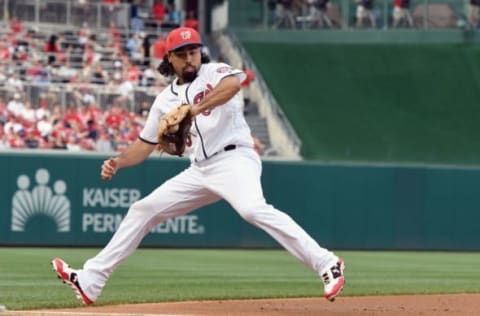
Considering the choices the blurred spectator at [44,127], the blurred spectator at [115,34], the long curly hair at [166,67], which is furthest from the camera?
the blurred spectator at [115,34]

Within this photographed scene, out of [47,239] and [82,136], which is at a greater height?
[82,136]

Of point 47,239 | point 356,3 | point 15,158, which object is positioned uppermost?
point 356,3

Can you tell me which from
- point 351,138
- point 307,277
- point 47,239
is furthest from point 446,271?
point 351,138

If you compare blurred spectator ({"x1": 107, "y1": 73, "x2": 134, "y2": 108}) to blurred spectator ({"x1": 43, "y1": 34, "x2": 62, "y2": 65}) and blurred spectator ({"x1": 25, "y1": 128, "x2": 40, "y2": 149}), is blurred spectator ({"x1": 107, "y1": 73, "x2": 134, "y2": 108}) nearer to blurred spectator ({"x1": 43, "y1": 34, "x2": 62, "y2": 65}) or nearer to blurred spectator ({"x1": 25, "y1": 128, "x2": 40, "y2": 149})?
blurred spectator ({"x1": 43, "y1": 34, "x2": 62, "y2": 65})

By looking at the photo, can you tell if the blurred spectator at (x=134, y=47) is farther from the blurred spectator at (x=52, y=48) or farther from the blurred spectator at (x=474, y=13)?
the blurred spectator at (x=474, y=13)

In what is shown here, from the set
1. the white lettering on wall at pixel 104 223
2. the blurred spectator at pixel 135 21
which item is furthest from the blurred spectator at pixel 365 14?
the white lettering on wall at pixel 104 223

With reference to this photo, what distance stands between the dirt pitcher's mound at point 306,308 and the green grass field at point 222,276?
18.9 inches

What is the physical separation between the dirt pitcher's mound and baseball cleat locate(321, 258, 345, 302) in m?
0.60

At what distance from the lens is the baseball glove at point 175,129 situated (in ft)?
27.0

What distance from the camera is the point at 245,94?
26.0 m

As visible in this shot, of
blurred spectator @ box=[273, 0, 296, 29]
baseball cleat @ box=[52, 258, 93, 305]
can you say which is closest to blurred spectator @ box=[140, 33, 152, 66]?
blurred spectator @ box=[273, 0, 296, 29]

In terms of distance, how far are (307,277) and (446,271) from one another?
96.5 inches

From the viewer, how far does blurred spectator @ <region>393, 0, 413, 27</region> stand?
92.1 ft

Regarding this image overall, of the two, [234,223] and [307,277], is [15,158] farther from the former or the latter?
[307,277]
